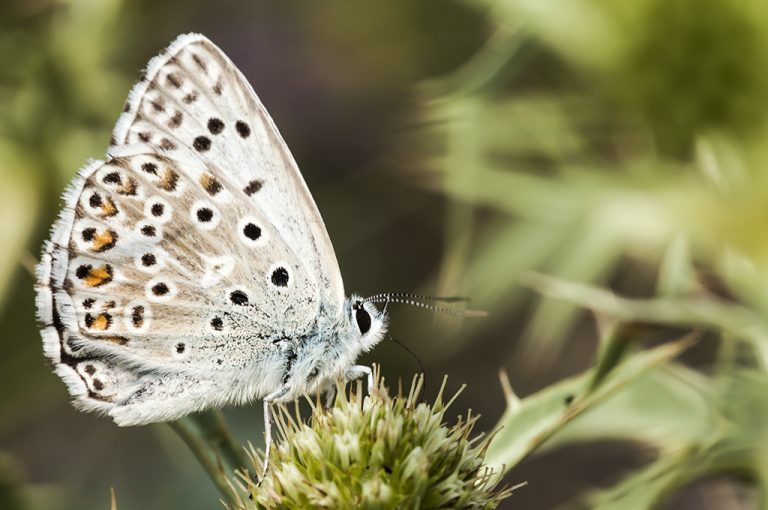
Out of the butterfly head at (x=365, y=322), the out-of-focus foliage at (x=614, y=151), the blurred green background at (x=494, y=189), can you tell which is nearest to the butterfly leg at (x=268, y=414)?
the butterfly head at (x=365, y=322)

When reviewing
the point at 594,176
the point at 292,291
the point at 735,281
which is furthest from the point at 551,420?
the point at 594,176

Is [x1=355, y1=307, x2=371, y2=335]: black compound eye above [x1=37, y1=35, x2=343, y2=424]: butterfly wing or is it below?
below

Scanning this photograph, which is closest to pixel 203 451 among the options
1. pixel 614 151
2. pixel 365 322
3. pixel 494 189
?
pixel 365 322

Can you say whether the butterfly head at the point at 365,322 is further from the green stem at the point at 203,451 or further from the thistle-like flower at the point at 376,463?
the green stem at the point at 203,451

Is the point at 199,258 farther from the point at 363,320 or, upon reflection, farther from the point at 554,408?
the point at 554,408

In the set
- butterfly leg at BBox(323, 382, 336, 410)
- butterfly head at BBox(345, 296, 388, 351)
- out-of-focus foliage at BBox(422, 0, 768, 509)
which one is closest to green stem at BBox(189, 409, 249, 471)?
butterfly leg at BBox(323, 382, 336, 410)

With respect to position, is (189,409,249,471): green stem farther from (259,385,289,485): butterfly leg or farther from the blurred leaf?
the blurred leaf
